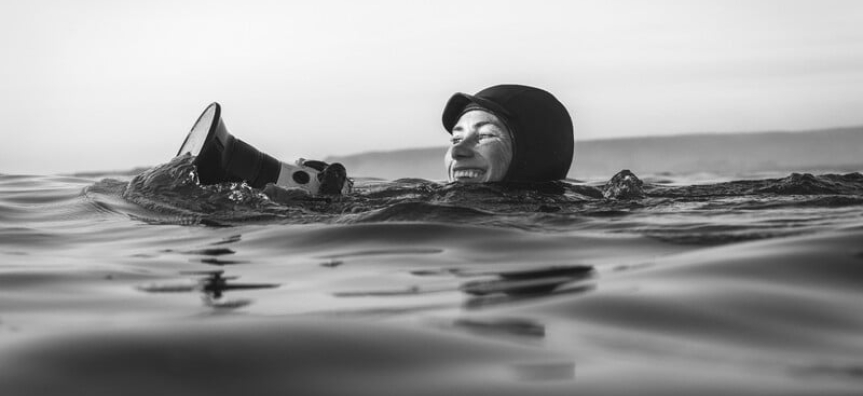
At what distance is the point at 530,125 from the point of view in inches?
253

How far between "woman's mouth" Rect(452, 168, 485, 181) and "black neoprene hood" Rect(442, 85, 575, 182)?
19 centimetres

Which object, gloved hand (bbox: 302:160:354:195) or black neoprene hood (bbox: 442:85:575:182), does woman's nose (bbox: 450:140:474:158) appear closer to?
black neoprene hood (bbox: 442:85:575:182)

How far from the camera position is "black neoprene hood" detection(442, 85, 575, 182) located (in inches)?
251

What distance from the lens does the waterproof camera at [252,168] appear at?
5.38 metres

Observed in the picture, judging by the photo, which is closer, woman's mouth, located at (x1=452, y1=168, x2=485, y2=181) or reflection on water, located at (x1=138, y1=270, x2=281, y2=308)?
reflection on water, located at (x1=138, y1=270, x2=281, y2=308)

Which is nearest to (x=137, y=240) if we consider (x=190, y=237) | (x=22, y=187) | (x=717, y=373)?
(x=190, y=237)

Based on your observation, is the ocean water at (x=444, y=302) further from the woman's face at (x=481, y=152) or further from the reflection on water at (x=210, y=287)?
the woman's face at (x=481, y=152)

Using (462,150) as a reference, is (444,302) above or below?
below

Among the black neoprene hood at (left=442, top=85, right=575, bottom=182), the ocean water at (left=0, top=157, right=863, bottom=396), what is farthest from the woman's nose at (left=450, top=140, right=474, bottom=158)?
the ocean water at (left=0, top=157, right=863, bottom=396)

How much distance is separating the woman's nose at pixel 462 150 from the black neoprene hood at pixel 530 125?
27cm

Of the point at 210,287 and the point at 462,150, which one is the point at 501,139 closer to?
the point at 462,150

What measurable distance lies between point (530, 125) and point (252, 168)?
1868 mm

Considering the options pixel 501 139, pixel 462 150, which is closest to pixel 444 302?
pixel 462 150

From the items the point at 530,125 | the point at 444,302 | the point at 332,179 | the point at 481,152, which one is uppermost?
the point at 530,125
